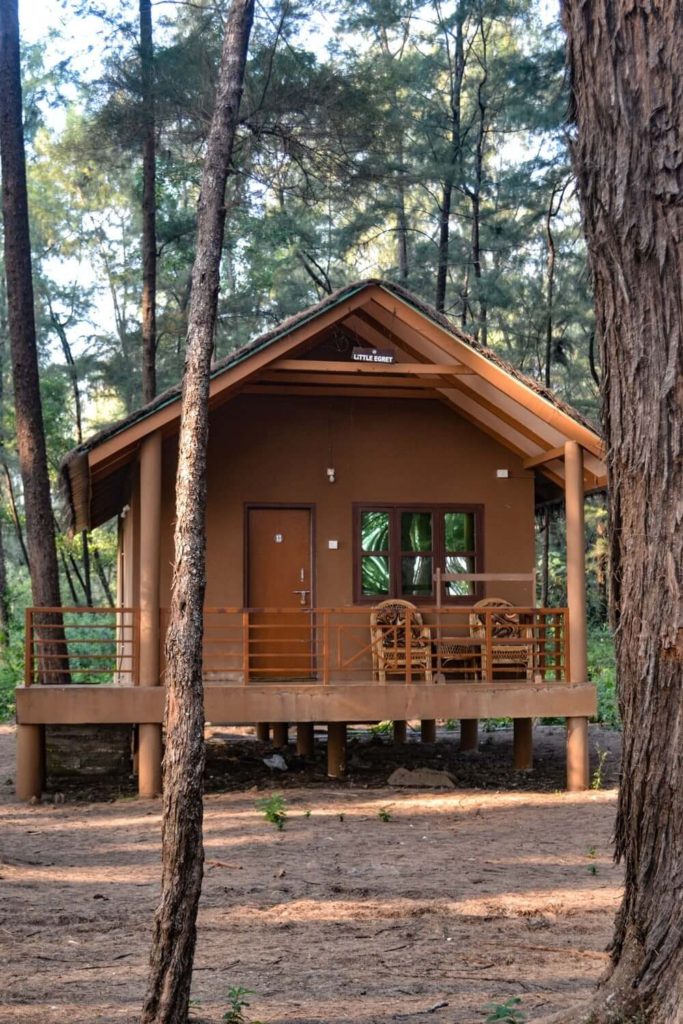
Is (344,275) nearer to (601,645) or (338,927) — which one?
(601,645)

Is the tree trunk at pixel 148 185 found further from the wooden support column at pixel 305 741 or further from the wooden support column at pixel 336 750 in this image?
the wooden support column at pixel 336 750

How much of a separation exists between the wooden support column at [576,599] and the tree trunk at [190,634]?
22.9 ft

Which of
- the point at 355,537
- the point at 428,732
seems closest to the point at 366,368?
the point at 355,537

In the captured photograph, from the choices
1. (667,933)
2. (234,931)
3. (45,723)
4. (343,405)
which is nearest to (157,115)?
(343,405)

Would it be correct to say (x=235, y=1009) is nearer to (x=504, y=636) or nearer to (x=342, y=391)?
(x=504, y=636)

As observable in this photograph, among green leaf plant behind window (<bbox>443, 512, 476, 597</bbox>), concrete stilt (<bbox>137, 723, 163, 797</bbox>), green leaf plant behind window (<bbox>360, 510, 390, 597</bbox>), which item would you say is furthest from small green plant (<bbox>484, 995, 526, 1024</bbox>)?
green leaf plant behind window (<bbox>443, 512, 476, 597</bbox>)

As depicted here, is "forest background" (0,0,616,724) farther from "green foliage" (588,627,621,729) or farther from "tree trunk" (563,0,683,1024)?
"tree trunk" (563,0,683,1024)

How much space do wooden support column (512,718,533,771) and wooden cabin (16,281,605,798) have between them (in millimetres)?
22

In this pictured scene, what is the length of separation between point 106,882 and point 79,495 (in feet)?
20.0

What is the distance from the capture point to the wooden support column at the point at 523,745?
1434cm

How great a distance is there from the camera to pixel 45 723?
485 inches

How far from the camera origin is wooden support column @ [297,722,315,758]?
15.7 meters

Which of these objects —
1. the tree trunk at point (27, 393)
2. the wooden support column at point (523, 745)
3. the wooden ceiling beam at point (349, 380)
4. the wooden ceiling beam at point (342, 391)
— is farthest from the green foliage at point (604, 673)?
the tree trunk at point (27, 393)

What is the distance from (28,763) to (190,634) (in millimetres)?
7584
